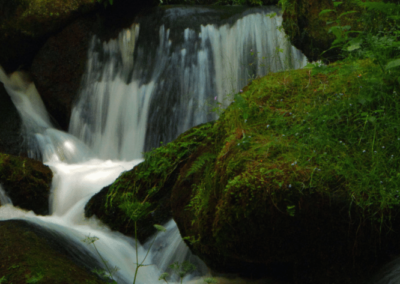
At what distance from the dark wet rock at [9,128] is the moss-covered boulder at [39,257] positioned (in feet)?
13.6

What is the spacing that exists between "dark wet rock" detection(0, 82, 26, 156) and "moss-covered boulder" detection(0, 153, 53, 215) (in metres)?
1.90

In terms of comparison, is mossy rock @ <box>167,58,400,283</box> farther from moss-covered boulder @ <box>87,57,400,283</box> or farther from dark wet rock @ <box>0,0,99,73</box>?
dark wet rock @ <box>0,0,99,73</box>

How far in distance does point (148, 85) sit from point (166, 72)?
1.54 feet

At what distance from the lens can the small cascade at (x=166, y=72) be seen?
283 inches

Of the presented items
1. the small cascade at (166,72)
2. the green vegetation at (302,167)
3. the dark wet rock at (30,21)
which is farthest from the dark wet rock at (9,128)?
the green vegetation at (302,167)

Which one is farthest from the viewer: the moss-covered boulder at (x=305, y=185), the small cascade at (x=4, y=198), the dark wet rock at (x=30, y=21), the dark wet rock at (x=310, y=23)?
the dark wet rock at (x=30, y=21)

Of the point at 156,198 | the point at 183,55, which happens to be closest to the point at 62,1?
the point at 183,55

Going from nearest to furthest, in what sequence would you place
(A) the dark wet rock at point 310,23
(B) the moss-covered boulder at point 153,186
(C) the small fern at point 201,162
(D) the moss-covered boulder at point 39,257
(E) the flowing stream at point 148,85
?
(D) the moss-covered boulder at point 39,257
(C) the small fern at point 201,162
(B) the moss-covered boulder at point 153,186
(A) the dark wet rock at point 310,23
(E) the flowing stream at point 148,85

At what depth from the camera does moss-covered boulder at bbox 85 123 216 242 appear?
420 cm

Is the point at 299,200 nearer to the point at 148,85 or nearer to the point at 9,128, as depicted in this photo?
the point at 148,85

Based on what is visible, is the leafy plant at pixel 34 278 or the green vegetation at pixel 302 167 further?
the leafy plant at pixel 34 278

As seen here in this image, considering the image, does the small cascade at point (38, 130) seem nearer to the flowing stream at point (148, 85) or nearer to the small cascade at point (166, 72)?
the flowing stream at point (148, 85)

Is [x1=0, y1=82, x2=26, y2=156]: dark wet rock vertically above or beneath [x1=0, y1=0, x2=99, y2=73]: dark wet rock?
beneath

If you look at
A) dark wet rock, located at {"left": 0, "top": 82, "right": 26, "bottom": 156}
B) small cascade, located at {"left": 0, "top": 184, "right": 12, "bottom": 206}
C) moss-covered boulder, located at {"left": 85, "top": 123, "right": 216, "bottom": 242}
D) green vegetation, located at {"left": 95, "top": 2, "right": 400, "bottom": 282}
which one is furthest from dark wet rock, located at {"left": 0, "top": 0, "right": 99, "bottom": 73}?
green vegetation, located at {"left": 95, "top": 2, "right": 400, "bottom": 282}
